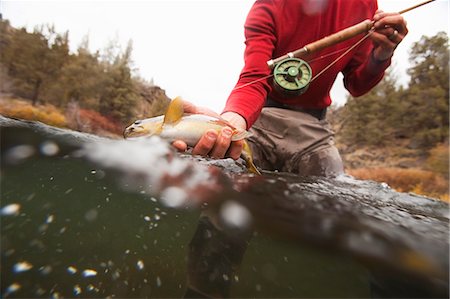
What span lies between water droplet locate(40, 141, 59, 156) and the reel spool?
195 cm

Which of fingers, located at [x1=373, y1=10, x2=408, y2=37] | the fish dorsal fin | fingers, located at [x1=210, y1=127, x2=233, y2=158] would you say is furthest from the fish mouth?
fingers, located at [x1=373, y1=10, x2=408, y2=37]

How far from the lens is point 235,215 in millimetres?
1690

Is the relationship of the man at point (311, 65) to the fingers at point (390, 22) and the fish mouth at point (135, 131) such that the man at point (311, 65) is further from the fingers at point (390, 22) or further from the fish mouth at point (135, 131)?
the fish mouth at point (135, 131)

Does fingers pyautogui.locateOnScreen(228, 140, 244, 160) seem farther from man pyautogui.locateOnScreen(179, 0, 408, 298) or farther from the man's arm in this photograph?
the man's arm

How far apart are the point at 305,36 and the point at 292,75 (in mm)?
1041

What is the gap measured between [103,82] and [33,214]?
2891cm

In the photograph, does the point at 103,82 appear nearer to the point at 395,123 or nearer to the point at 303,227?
the point at 395,123

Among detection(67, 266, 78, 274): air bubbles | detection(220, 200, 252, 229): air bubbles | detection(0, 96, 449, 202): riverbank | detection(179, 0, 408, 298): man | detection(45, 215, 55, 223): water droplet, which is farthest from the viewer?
detection(0, 96, 449, 202): riverbank

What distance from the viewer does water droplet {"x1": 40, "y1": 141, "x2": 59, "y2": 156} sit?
1951mm

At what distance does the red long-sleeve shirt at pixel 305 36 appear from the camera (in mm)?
3234

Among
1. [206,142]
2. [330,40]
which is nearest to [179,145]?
[206,142]

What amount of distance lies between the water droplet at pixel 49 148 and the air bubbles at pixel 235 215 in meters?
1.21

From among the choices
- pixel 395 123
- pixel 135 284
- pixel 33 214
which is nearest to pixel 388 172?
pixel 395 123

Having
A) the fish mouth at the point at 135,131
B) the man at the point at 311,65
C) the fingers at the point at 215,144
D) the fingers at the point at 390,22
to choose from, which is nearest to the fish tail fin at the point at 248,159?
the fingers at the point at 215,144
